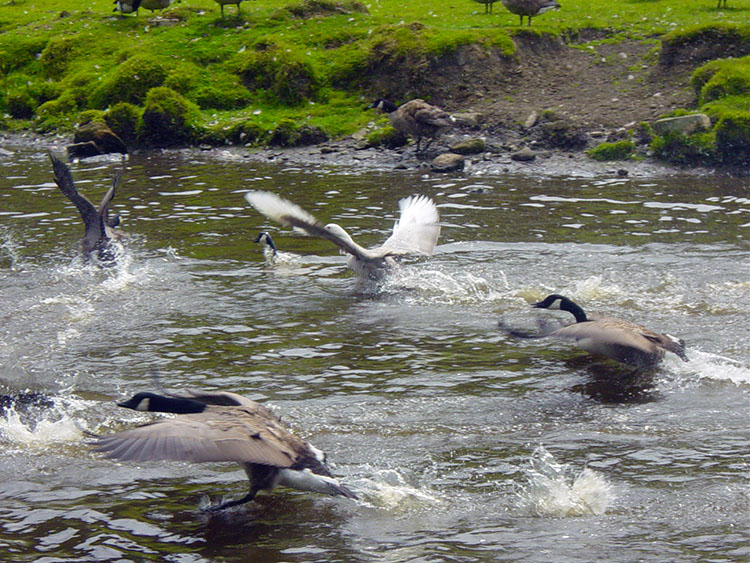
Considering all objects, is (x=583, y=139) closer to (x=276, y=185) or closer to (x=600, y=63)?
(x=600, y=63)

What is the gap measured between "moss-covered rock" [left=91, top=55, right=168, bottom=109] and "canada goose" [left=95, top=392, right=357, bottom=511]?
61.0 feet

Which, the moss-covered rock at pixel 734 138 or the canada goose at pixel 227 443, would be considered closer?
the canada goose at pixel 227 443

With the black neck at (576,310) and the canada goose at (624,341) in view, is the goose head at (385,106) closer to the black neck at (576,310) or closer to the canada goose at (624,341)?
the black neck at (576,310)

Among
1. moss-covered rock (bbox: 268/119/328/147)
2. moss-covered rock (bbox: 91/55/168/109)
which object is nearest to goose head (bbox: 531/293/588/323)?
moss-covered rock (bbox: 268/119/328/147)

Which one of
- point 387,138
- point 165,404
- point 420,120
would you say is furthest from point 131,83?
point 165,404

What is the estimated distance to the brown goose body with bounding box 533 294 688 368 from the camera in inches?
356

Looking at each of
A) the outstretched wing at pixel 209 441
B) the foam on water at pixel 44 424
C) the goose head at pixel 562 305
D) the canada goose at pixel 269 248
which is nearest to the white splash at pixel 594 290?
the goose head at pixel 562 305

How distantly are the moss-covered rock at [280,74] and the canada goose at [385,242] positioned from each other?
1069 centimetres

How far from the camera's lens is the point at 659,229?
46.9ft

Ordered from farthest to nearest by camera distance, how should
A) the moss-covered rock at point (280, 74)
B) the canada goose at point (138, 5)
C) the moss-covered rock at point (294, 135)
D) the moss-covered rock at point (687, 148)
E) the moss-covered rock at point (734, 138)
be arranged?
the canada goose at point (138, 5) → the moss-covered rock at point (280, 74) → the moss-covered rock at point (294, 135) → the moss-covered rock at point (687, 148) → the moss-covered rock at point (734, 138)

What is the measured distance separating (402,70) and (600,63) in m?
A: 4.81

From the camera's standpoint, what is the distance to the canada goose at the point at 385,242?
A: 39.0 feet

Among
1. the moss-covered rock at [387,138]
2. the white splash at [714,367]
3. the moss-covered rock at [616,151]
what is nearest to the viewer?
the white splash at [714,367]

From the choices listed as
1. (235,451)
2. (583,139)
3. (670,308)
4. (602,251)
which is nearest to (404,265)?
(602,251)
